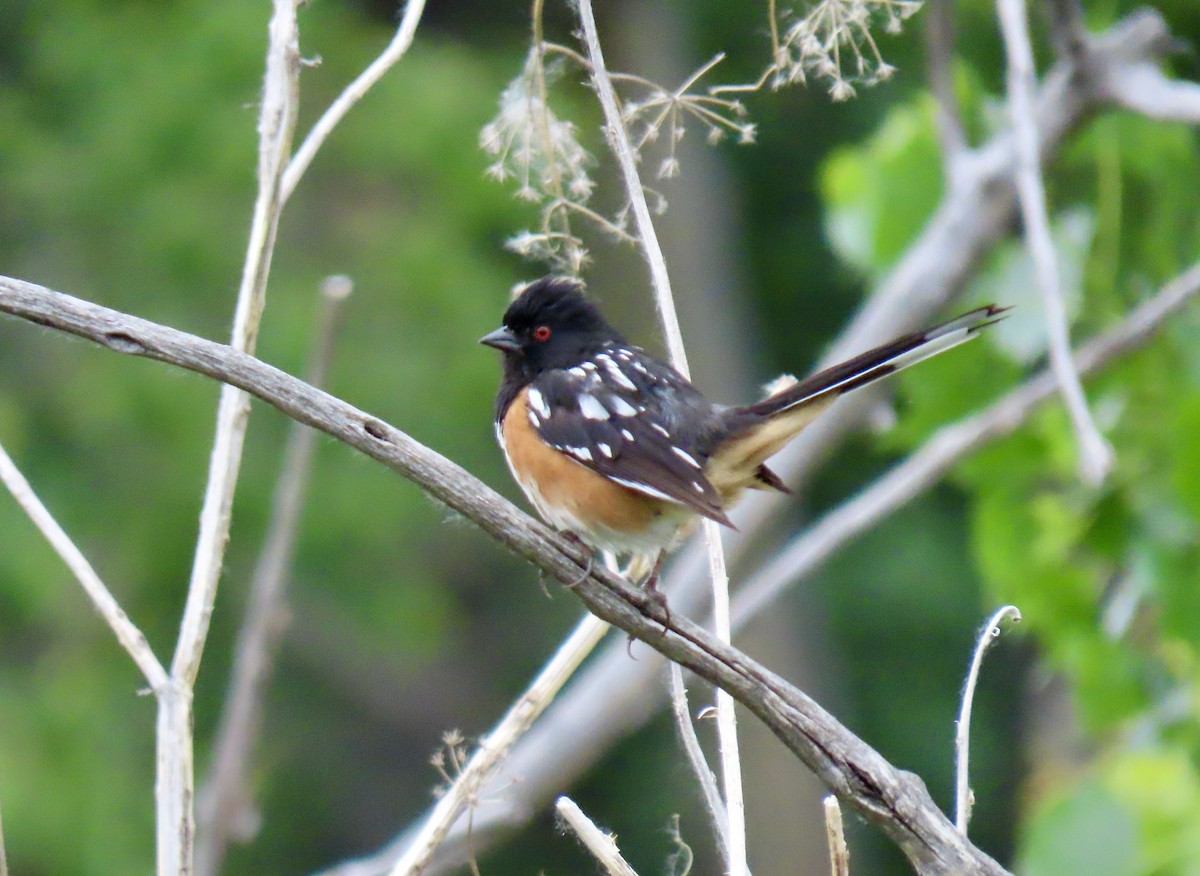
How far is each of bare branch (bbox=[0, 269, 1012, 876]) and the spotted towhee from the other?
20.8 inches

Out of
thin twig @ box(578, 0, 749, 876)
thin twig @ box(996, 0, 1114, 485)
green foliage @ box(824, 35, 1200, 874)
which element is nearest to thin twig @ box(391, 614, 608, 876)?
thin twig @ box(578, 0, 749, 876)

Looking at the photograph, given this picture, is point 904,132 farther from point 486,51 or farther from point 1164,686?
point 486,51

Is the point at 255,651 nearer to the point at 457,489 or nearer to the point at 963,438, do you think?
the point at 457,489

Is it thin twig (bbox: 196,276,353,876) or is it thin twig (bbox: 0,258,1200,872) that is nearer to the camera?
thin twig (bbox: 0,258,1200,872)

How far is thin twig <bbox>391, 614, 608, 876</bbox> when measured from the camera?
2035 mm

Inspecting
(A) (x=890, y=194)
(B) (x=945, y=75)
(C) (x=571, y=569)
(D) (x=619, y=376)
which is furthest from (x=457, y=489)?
(A) (x=890, y=194)

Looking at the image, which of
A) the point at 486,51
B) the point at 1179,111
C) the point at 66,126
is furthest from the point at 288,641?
the point at 1179,111

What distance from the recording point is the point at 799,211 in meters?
14.1

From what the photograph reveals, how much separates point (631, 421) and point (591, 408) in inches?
3.5

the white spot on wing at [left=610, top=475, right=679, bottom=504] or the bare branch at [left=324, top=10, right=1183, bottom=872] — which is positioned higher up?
the bare branch at [left=324, top=10, right=1183, bottom=872]

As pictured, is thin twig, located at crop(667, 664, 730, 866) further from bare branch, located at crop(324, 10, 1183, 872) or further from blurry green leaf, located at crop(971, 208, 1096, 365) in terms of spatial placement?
blurry green leaf, located at crop(971, 208, 1096, 365)

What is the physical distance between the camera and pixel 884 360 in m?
2.41

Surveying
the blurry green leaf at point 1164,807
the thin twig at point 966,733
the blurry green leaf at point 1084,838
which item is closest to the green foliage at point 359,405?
the blurry green leaf at point 1164,807

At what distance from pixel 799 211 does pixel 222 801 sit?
1189 cm
